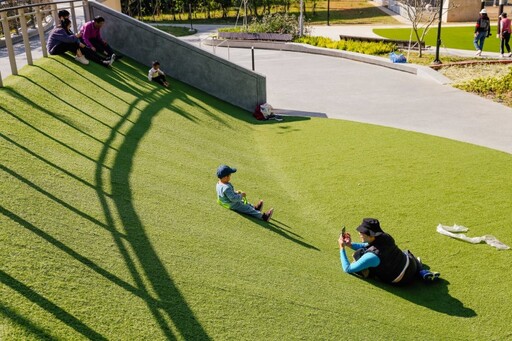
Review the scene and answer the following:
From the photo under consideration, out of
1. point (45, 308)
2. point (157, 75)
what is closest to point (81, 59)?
point (157, 75)

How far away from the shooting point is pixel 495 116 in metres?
14.4

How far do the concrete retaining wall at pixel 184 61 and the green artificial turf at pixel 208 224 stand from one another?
9.68 ft

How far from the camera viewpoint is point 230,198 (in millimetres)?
7449

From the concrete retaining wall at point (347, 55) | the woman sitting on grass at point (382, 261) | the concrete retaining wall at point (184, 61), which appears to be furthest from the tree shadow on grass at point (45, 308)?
the concrete retaining wall at point (347, 55)

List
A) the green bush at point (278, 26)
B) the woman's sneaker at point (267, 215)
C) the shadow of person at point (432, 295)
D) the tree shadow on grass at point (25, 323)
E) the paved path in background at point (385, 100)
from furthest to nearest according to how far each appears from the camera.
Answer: the green bush at point (278, 26), the paved path in background at point (385, 100), the woman's sneaker at point (267, 215), the shadow of person at point (432, 295), the tree shadow on grass at point (25, 323)

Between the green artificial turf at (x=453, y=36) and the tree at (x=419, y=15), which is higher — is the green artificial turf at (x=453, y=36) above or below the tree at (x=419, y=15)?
below

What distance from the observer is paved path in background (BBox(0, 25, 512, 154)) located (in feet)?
43.9

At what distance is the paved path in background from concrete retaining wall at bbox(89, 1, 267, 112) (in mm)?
1467

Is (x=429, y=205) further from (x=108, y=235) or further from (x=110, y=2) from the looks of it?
(x=110, y=2)

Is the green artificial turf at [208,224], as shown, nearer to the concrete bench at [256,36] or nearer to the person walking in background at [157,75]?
the person walking in background at [157,75]

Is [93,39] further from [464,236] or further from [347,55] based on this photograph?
[347,55]

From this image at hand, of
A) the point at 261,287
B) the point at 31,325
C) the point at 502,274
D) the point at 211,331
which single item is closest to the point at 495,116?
the point at 502,274

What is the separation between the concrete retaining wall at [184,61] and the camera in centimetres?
1497

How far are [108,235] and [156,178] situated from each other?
2.41m
